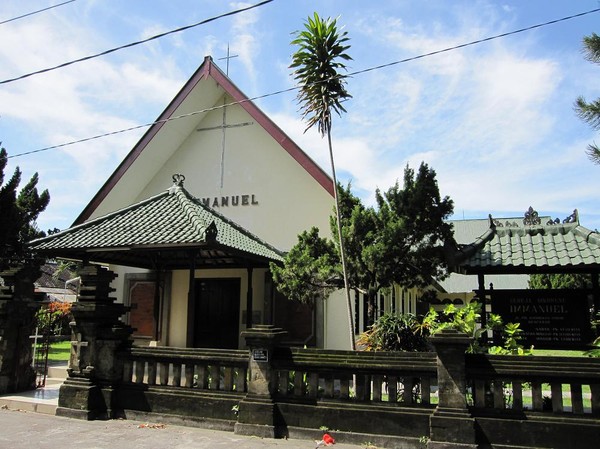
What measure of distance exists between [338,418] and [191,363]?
2.43 m

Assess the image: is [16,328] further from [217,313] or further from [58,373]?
[217,313]

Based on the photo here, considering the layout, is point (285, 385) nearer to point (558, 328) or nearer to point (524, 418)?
point (524, 418)

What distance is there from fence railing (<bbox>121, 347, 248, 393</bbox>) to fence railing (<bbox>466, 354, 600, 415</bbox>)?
3.19 m

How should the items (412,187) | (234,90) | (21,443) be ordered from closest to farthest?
(21,443) < (412,187) < (234,90)

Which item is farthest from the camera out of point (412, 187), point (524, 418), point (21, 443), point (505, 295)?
point (412, 187)

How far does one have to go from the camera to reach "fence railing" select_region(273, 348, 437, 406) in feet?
20.7

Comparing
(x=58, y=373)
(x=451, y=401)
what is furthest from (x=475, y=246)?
(x=58, y=373)

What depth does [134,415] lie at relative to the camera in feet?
25.3

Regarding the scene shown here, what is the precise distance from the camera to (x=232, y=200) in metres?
14.6

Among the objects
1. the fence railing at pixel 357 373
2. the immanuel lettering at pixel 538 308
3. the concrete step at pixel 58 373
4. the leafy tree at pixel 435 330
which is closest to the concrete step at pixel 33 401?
the concrete step at pixel 58 373

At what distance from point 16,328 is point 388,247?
24.8 feet

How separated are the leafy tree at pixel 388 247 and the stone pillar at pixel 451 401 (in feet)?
12.0

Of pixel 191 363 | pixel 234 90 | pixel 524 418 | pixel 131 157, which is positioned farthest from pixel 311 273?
pixel 131 157

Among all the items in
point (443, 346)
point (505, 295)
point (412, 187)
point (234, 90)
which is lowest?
point (443, 346)
